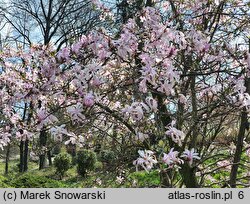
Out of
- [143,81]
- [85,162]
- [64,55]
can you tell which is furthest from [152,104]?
[85,162]

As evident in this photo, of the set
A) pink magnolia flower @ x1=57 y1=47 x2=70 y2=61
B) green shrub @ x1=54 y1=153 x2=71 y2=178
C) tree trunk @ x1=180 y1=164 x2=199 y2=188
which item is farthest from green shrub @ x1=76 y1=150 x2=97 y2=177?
pink magnolia flower @ x1=57 y1=47 x2=70 y2=61

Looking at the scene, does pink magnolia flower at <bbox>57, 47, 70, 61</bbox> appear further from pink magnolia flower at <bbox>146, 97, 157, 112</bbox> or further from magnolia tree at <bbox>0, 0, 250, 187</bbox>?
pink magnolia flower at <bbox>146, 97, 157, 112</bbox>

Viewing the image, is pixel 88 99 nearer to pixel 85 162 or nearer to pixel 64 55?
pixel 64 55

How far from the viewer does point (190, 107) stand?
448 cm

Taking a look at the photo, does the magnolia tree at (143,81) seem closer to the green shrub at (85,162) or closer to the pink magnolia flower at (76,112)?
the pink magnolia flower at (76,112)

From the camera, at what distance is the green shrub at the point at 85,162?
14.7 meters

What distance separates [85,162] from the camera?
14.8 meters

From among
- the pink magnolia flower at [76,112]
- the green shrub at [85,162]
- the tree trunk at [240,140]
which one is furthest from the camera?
the green shrub at [85,162]

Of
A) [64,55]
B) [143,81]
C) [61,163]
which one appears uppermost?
[64,55]

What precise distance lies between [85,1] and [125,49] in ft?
53.6

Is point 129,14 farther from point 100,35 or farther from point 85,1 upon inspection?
point 85,1

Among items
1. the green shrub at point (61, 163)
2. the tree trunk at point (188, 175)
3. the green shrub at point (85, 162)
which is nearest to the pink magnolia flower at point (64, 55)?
the tree trunk at point (188, 175)

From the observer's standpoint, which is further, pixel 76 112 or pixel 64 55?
pixel 64 55
